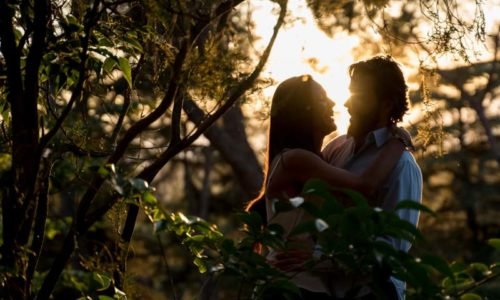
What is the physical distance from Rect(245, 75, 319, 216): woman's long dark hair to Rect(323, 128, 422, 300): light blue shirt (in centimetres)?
19

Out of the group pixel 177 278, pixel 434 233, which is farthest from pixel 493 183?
pixel 177 278

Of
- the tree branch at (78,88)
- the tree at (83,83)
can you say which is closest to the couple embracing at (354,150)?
the tree at (83,83)

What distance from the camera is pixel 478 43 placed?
317cm

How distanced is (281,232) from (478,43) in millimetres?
1069

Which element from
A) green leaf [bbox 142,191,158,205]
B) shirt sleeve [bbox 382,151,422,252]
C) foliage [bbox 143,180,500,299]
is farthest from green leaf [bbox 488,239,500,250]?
green leaf [bbox 142,191,158,205]

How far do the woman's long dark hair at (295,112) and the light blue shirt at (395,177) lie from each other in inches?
7.7

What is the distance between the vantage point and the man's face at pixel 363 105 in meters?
3.43

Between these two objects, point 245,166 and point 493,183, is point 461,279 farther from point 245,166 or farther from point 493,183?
point 493,183

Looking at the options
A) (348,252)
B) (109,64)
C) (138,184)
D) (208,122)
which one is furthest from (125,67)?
(348,252)

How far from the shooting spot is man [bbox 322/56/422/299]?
333 centimetres

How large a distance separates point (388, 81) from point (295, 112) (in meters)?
0.36

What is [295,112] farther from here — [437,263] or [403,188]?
[437,263]

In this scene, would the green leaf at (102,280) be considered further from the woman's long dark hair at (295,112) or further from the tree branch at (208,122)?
the woman's long dark hair at (295,112)

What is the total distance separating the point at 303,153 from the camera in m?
3.21
